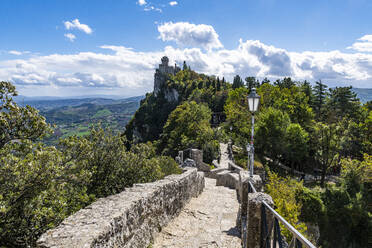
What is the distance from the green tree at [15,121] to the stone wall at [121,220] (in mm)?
2689

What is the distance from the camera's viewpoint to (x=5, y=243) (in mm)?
4395

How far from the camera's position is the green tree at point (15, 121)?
5.32m

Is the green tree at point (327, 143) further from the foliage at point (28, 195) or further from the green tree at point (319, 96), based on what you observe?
the foliage at point (28, 195)

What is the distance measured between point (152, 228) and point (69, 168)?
106 inches

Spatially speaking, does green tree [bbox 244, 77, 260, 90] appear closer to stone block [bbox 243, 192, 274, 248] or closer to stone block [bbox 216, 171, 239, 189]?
stone block [bbox 216, 171, 239, 189]

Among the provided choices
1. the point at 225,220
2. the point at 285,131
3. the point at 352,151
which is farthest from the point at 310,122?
the point at 225,220

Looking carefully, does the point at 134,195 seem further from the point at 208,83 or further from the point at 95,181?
the point at 208,83

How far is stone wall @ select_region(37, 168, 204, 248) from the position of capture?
3307mm

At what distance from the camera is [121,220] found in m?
4.16

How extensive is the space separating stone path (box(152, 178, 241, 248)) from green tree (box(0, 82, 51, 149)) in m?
4.17

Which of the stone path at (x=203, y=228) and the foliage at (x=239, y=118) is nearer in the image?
the stone path at (x=203, y=228)

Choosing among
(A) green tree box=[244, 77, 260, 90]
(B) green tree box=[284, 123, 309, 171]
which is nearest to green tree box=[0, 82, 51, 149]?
(B) green tree box=[284, 123, 309, 171]

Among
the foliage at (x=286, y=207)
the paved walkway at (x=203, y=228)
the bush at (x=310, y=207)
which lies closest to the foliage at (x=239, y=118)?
the bush at (x=310, y=207)

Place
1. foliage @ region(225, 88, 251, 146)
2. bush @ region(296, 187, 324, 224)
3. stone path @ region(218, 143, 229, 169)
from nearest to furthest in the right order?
bush @ region(296, 187, 324, 224), stone path @ region(218, 143, 229, 169), foliage @ region(225, 88, 251, 146)
